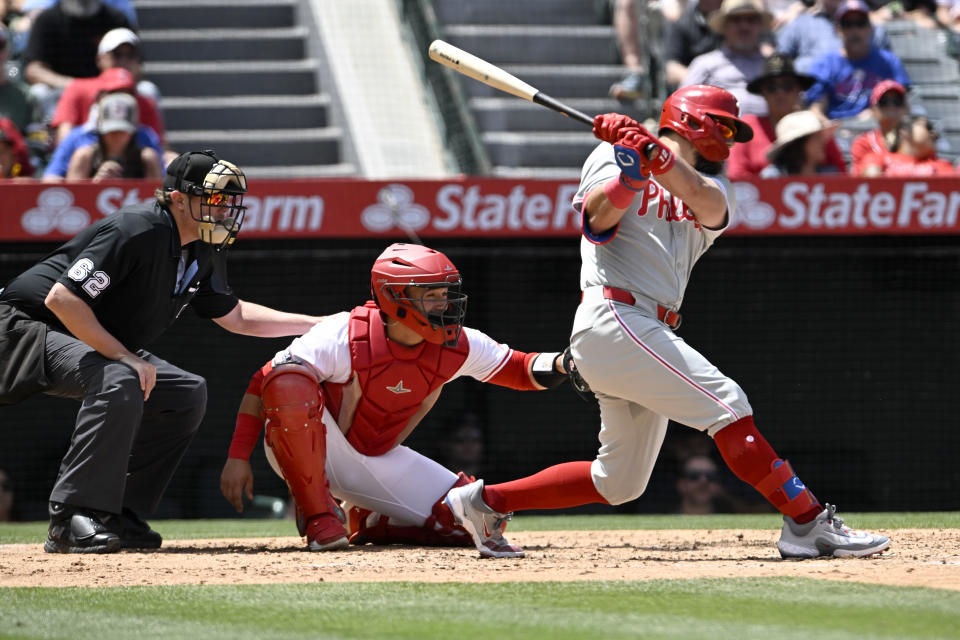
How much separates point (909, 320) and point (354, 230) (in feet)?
11.1

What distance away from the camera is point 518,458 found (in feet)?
26.5

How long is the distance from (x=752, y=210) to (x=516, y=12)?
4.58 meters

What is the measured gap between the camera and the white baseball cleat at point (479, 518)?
4602 millimetres

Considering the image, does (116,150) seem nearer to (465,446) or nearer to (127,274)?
(465,446)

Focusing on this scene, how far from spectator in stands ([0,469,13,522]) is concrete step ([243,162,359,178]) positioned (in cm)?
298

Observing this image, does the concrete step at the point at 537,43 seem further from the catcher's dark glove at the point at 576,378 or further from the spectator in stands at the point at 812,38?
the catcher's dark glove at the point at 576,378

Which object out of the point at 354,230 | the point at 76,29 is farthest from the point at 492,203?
the point at 76,29

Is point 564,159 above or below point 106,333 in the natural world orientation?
above

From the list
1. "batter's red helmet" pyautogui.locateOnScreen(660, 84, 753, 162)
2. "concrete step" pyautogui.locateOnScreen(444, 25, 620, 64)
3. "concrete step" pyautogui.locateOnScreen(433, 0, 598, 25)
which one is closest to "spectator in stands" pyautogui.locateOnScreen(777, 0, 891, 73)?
"concrete step" pyautogui.locateOnScreen(444, 25, 620, 64)

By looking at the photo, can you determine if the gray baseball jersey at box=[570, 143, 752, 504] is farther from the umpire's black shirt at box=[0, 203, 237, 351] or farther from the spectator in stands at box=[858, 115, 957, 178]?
the spectator in stands at box=[858, 115, 957, 178]

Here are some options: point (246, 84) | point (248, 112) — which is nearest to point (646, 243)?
point (248, 112)

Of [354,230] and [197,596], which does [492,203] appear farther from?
[197,596]

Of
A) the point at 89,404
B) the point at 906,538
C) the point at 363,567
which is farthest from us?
the point at 906,538

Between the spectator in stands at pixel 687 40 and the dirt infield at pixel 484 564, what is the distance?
17.5 feet
